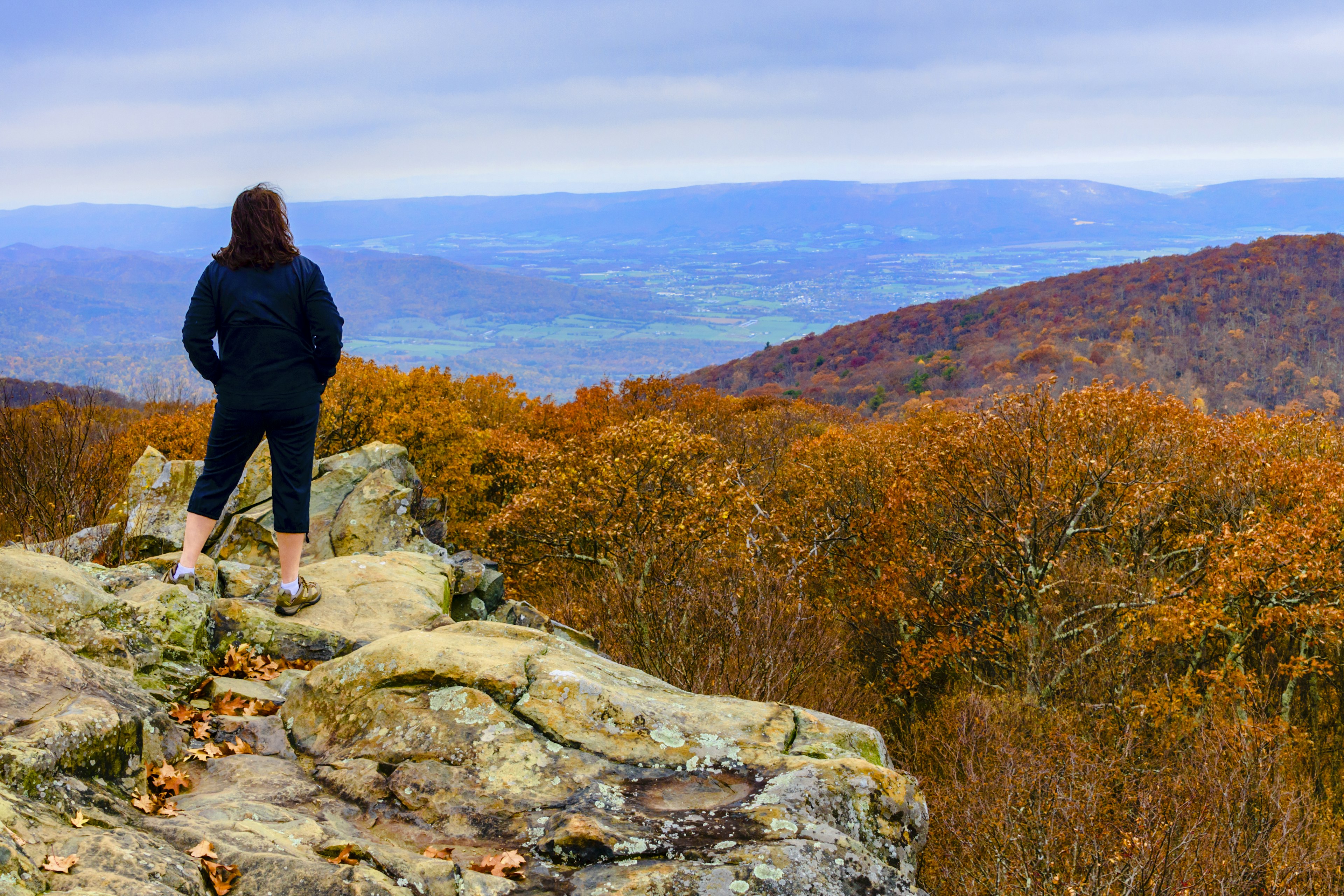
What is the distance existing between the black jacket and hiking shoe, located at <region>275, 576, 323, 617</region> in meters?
2.20

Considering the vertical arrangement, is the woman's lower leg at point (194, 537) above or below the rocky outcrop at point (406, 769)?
above

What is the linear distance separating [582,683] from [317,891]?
2167mm

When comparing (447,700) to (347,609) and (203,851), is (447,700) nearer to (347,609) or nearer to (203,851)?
(203,851)

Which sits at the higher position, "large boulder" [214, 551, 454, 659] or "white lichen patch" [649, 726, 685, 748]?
A: "white lichen patch" [649, 726, 685, 748]

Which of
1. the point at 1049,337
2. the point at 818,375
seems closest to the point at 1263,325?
the point at 1049,337

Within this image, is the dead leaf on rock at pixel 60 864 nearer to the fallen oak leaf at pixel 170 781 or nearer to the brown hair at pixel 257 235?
the fallen oak leaf at pixel 170 781

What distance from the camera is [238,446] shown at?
21.0ft

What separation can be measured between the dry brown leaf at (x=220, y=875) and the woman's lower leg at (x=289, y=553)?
4.01 m

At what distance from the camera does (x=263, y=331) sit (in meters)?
5.93

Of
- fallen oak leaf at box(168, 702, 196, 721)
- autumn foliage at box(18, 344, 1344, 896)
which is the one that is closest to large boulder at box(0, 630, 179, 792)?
fallen oak leaf at box(168, 702, 196, 721)

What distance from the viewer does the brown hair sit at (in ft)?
18.9

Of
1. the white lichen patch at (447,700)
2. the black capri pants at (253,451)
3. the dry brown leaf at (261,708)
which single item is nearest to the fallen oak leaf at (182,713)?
the dry brown leaf at (261,708)

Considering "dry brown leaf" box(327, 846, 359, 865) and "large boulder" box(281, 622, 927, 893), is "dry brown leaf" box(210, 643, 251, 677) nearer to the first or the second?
"large boulder" box(281, 622, 927, 893)

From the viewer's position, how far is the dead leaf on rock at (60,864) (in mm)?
2807
